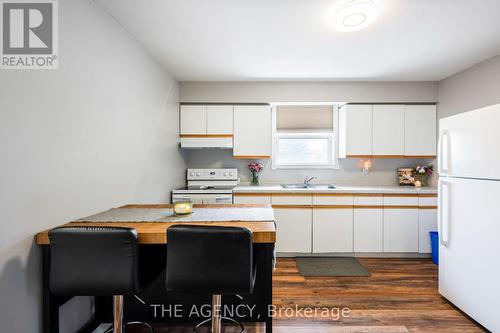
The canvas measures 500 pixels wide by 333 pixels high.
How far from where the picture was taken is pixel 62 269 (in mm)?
1373

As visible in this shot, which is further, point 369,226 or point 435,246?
point 369,226

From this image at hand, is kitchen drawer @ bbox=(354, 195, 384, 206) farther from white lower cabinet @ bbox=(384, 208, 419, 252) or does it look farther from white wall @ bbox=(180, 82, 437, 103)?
white wall @ bbox=(180, 82, 437, 103)

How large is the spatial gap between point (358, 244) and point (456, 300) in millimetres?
1313

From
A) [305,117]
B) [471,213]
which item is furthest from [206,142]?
[471,213]

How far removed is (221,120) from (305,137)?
1361mm

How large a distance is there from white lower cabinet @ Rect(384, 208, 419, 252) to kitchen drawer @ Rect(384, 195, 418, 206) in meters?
0.07

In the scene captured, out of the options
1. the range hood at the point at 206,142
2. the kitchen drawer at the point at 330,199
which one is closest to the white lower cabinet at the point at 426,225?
the kitchen drawer at the point at 330,199

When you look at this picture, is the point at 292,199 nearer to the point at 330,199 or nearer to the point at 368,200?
the point at 330,199

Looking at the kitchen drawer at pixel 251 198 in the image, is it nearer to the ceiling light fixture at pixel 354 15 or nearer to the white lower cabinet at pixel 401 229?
the white lower cabinet at pixel 401 229

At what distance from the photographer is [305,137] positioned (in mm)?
4230

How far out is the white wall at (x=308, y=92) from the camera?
12.7 feet

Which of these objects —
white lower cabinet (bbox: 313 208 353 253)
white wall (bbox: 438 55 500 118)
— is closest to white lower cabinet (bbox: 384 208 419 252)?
white lower cabinet (bbox: 313 208 353 253)

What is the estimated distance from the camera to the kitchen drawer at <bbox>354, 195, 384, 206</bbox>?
3600 millimetres

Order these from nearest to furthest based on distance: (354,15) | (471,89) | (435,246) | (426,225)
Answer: (354,15), (471,89), (435,246), (426,225)
